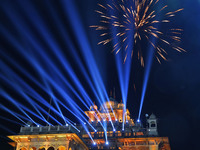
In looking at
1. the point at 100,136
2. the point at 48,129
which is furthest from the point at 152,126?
the point at 48,129

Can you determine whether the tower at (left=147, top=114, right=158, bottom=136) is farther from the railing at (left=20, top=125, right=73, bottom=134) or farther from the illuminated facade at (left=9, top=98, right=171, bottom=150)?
the railing at (left=20, top=125, right=73, bottom=134)

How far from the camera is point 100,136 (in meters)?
40.6

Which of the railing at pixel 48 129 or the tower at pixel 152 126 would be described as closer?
the railing at pixel 48 129

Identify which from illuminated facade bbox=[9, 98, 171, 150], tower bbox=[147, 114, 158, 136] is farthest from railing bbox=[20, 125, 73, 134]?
tower bbox=[147, 114, 158, 136]

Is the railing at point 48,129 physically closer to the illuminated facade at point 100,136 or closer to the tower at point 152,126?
the illuminated facade at point 100,136

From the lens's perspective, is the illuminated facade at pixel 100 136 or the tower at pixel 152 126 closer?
the illuminated facade at pixel 100 136

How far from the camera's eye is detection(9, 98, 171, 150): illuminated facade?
30.2m

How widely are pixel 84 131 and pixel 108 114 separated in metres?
9.33

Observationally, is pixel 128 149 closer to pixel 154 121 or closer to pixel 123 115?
pixel 154 121

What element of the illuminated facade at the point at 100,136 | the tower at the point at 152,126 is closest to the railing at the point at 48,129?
the illuminated facade at the point at 100,136

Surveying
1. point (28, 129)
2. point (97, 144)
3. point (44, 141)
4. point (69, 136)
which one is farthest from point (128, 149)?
point (28, 129)

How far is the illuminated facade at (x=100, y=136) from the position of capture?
3025cm

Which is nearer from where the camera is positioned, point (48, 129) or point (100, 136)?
point (48, 129)

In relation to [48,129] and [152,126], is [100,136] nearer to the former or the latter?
[152,126]
